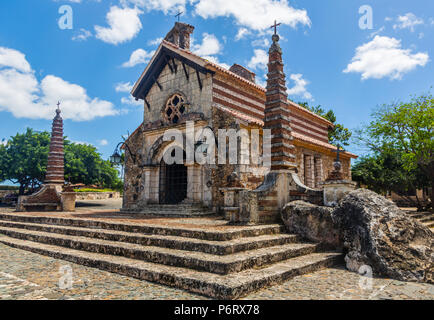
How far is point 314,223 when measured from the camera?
267 inches

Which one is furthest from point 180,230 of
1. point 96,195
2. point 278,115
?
point 96,195

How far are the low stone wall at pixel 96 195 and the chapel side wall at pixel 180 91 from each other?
20594mm

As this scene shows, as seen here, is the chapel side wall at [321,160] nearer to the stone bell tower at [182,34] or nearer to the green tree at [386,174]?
the green tree at [386,174]

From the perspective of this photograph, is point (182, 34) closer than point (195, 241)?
No

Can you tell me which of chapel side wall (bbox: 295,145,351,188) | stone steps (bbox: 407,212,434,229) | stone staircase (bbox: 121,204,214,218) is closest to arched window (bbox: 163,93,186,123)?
stone staircase (bbox: 121,204,214,218)

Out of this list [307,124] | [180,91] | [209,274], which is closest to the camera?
[209,274]

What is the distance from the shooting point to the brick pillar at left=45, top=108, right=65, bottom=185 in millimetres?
17078

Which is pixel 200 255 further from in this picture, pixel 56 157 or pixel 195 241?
pixel 56 157

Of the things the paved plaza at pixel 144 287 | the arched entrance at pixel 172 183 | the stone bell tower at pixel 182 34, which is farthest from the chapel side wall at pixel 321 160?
the paved plaza at pixel 144 287

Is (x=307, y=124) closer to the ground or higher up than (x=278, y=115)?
higher up

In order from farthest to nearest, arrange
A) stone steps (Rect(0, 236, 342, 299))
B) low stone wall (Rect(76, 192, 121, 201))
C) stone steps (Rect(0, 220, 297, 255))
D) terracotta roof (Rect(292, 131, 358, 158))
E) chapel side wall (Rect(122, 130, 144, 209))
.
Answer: low stone wall (Rect(76, 192, 121, 201)), chapel side wall (Rect(122, 130, 144, 209)), terracotta roof (Rect(292, 131, 358, 158)), stone steps (Rect(0, 220, 297, 255)), stone steps (Rect(0, 236, 342, 299))

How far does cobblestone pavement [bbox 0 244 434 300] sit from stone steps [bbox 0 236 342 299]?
0.11 m

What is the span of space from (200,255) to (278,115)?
17.3 feet

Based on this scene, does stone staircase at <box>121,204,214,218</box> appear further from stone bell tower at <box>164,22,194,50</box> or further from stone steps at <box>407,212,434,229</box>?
stone steps at <box>407,212,434,229</box>
